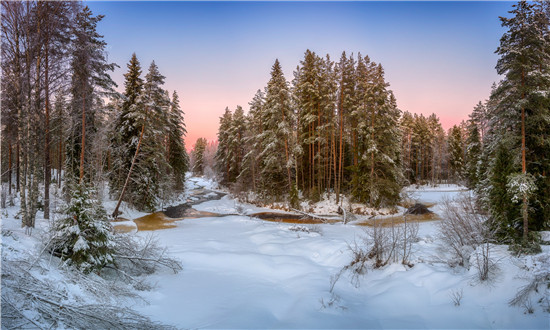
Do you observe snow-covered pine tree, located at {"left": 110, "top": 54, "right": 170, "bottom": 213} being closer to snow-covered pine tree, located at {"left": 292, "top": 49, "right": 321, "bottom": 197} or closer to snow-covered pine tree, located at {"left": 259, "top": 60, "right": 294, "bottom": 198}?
snow-covered pine tree, located at {"left": 259, "top": 60, "right": 294, "bottom": 198}

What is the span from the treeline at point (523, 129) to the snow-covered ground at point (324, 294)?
257 cm

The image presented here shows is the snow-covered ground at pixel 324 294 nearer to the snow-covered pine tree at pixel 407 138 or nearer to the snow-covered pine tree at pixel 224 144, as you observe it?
the snow-covered pine tree at pixel 224 144

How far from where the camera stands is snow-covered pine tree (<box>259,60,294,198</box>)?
78.2 ft

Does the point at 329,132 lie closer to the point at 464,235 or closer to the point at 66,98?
the point at 464,235

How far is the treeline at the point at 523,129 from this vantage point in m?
9.01

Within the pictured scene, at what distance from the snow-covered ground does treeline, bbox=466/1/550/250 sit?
2572 millimetres

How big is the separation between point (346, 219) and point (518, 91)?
1307 cm

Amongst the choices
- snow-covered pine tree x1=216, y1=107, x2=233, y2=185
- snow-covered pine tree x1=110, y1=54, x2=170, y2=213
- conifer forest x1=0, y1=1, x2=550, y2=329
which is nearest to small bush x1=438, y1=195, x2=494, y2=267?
conifer forest x1=0, y1=1, x2=550, y2=329

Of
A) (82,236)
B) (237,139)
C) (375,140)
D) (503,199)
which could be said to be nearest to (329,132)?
(375,140)

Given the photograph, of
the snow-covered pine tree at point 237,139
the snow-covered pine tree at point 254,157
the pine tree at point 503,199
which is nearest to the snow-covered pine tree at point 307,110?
the snow-covered pine tree at point 254,157

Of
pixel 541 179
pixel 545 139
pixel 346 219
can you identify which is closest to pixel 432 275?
pixel 541 179

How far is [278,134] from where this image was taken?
993 inches

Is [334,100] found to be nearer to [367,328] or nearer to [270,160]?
[270,160]

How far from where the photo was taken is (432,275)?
7.00 m
